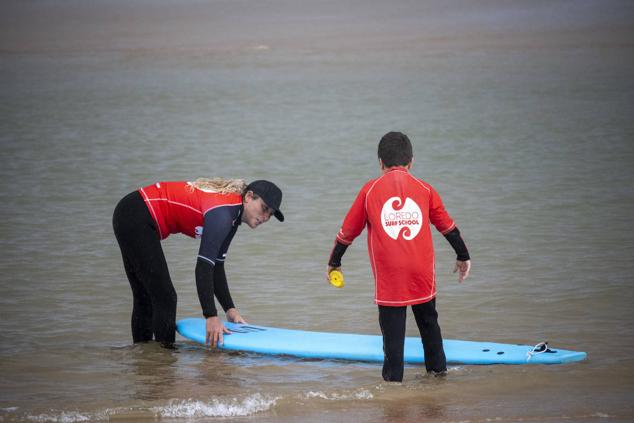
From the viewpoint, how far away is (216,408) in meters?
4.66

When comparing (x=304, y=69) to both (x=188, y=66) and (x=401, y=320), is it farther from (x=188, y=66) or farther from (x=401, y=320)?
(x=401, y=320)

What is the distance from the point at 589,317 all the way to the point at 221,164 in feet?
28.2

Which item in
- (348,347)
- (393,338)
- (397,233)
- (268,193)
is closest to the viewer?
(397,233)

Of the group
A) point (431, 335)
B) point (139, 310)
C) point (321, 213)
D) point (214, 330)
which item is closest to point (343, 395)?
point (431, 335)

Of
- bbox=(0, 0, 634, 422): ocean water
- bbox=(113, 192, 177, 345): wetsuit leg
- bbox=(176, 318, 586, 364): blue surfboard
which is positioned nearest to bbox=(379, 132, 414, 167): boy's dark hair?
bbox=(0, 0, 634, 422): ocean water

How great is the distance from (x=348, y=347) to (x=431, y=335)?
2.52 ft

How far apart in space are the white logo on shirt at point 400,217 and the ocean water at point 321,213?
730 mm

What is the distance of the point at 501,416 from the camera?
4496 millimetres

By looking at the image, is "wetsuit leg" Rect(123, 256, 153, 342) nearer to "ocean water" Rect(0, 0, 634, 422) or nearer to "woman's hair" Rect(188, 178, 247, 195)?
"ocean water" Rect(0, 0, 634, 422)

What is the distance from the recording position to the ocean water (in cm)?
499

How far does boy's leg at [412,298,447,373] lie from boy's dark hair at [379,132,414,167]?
0.64 meters

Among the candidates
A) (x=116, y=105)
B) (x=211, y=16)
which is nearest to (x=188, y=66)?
(x=211, y=16)

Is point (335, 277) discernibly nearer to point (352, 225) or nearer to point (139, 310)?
point (352, 225)

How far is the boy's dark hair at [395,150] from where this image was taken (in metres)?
4.78
